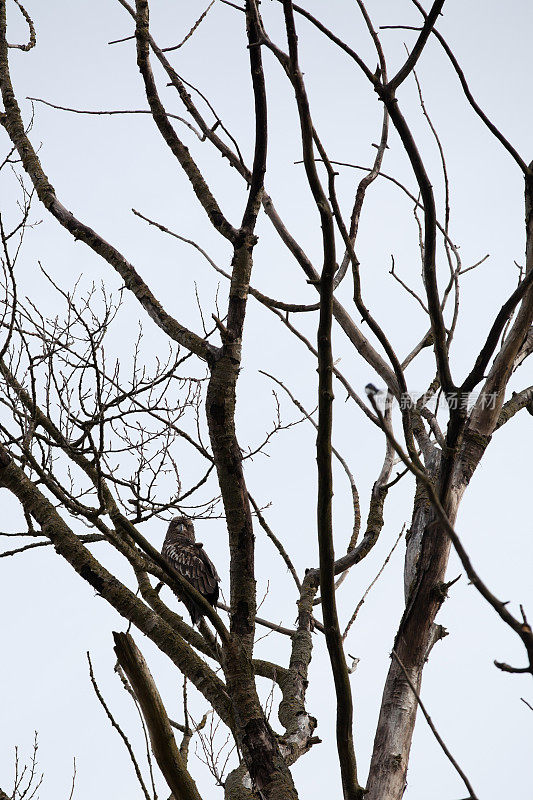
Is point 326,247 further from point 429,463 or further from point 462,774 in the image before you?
point 429,463

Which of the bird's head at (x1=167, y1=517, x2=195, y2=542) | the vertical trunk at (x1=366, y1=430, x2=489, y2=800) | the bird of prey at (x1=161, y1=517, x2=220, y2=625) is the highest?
the bird's head at (x1=167, y1=517, x2=195, y2=542)

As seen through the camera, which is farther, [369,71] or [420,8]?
[420,8]

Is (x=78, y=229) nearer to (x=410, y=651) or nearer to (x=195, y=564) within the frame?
(x=410, y=651)

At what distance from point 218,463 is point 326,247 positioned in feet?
2.88

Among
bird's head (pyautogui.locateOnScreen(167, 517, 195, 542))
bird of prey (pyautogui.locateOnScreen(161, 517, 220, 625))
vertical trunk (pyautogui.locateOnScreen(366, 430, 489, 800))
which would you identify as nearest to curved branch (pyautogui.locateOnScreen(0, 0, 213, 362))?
vertical trunk (pyautogui.locateOnScreen(366, 430, 489, 800))

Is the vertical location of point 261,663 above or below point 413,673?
above

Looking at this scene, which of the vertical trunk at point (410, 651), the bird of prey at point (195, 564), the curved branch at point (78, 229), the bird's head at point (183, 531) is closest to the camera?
the vertical trunk at point (410, 651)

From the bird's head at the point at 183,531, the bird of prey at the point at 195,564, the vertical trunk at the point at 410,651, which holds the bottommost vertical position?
the vertical trunk at the point at 410,651

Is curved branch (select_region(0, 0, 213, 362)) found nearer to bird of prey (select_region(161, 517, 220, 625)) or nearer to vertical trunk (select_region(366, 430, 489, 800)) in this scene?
vertical trunk (select_region(366, 430, 489, 800))

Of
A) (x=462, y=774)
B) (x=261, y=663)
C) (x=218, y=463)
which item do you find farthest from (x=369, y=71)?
(x=261, y=663)

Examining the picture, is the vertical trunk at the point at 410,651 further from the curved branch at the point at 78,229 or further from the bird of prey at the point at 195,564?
the bird of prey at the point at 195,564

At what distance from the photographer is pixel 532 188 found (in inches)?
91.7

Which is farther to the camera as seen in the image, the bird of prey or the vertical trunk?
the bird of prey

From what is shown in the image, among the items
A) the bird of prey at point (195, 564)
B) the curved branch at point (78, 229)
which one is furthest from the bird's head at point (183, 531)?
the curved branch at point (78, 229)
